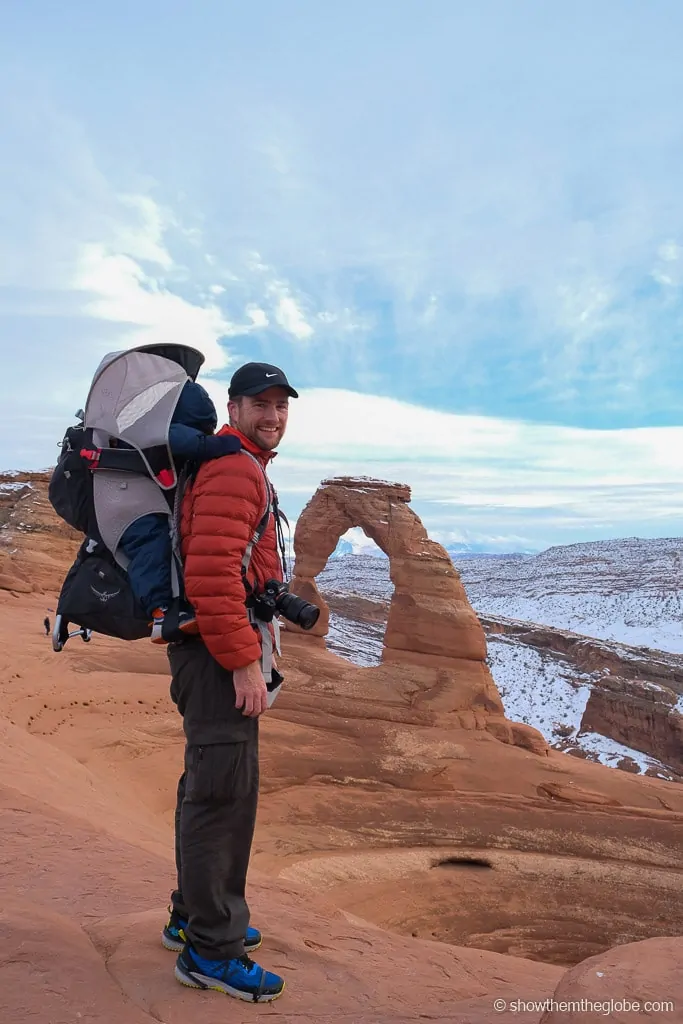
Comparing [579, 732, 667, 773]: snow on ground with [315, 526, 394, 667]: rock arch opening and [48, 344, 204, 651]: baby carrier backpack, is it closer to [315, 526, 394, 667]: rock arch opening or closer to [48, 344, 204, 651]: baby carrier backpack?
[315, 526, 394, 667]: rock arch opening

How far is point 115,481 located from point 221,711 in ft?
3.93

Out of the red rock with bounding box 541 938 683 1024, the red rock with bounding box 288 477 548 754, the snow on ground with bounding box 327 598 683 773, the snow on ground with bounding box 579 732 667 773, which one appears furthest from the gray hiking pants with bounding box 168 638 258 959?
the snow on ground with bounding box 579 732 667 773

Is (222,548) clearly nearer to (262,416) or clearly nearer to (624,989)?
(262,416)

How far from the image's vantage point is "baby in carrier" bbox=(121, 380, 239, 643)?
8.62 feet

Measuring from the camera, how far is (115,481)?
2.72 m

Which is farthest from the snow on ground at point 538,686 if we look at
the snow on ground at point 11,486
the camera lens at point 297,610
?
the camera lens at point 297,610

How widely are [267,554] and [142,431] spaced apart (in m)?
0.87

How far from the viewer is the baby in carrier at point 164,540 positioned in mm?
2627

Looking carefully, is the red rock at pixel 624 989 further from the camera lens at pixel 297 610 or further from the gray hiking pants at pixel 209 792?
the camera lens at pixel 297 610

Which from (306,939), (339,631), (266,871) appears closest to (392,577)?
(266,871)

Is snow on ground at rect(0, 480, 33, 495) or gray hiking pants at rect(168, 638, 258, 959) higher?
snow on ground at rect(0, 480, 33, 495)

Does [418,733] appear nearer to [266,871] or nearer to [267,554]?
[266,871]

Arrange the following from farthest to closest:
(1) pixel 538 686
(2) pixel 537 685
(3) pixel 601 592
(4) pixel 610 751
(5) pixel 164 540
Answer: (3) pixel 601 592
(2) pixel 537 685
(1) pixel 538 686
(4) pixel 610 751
(5) pixel 164 540

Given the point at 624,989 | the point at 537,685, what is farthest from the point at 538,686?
the point at 624,989
